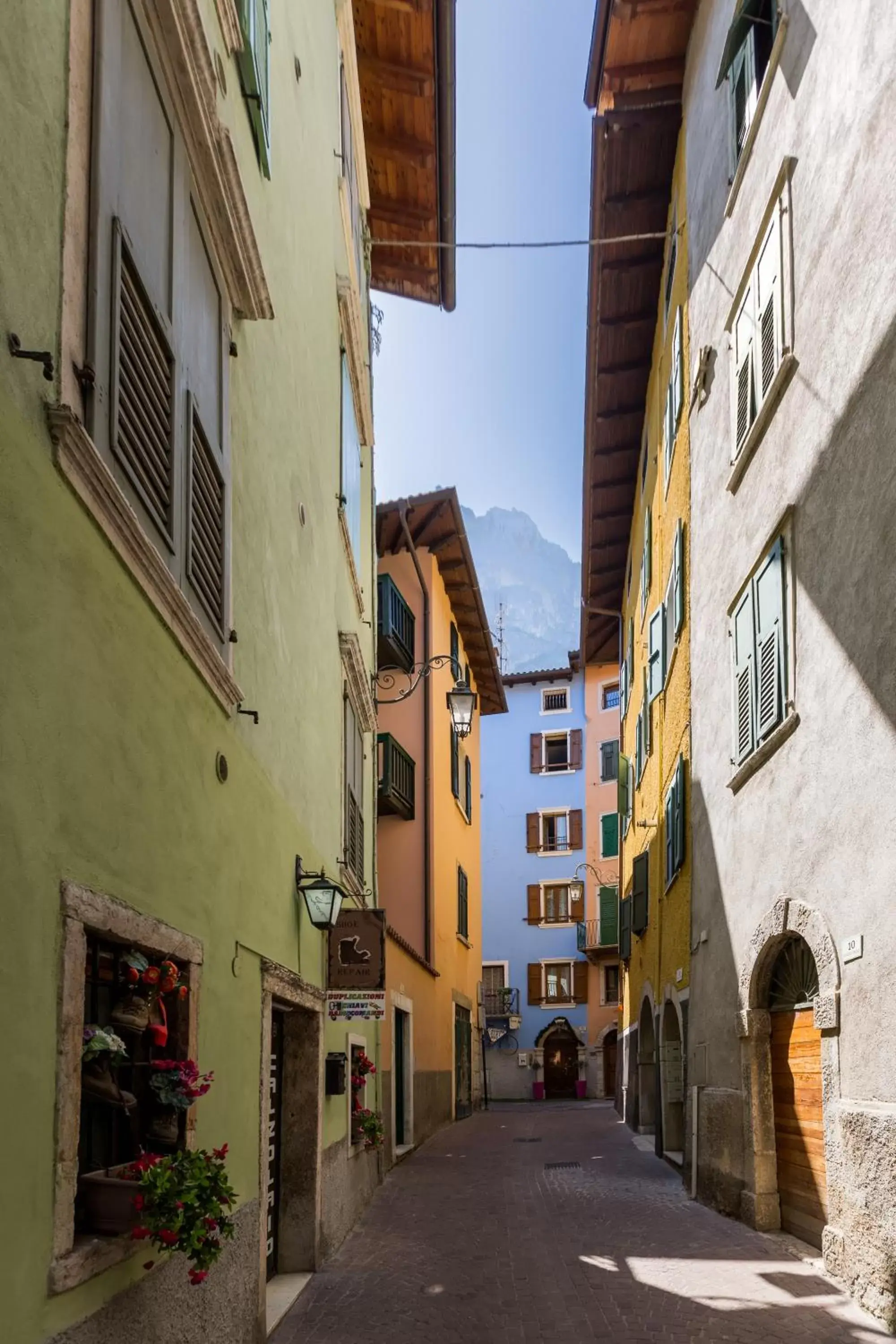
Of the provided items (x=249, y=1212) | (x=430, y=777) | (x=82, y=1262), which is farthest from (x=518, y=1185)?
(x=82, y=1262)

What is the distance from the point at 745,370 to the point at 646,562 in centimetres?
863

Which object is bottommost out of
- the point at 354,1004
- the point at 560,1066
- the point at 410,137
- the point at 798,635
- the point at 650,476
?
the point at 560,1066

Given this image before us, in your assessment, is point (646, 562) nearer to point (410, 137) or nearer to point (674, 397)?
point (674, 397)

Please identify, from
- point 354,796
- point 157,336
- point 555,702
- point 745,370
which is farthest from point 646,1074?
point 555,702

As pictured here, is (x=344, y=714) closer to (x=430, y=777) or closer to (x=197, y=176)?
(x=197, y=176)

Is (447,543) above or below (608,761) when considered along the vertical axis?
above

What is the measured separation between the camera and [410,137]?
57.1 feet

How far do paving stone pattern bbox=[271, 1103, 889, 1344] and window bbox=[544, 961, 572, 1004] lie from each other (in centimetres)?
2716

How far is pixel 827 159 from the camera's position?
8.60 metres

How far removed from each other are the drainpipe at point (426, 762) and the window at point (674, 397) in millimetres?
6748

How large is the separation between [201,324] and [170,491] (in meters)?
1.22

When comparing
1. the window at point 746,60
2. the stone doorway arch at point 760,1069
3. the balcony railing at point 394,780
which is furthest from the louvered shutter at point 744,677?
the balcony railing at point 394,780

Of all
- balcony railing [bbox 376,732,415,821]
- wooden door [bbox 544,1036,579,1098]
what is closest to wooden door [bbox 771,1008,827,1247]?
balcony railing [bbox 376,732,415,821]

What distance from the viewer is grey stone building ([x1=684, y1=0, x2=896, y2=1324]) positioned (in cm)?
732
